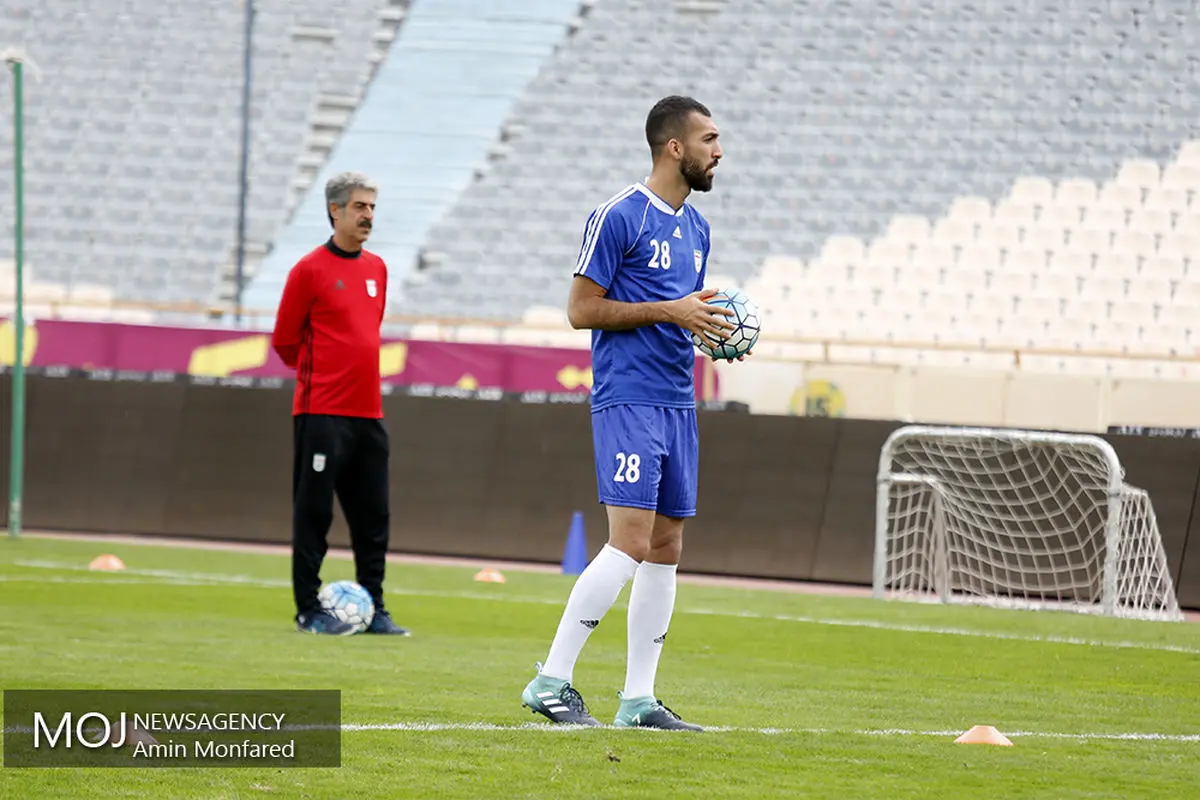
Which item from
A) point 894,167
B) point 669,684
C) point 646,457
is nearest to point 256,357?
point 894,167

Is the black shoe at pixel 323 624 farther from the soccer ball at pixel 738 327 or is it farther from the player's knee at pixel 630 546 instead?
the soccer ball at pixel 738 327

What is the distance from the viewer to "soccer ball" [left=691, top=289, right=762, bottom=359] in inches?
242

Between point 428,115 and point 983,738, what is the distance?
83.6 feet

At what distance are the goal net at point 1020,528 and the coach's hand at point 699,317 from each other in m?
7.50

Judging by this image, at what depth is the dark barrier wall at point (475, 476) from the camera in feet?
47.6

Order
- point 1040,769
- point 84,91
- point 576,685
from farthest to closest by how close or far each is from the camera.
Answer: point 84,91
point 576,685
point 1040,769

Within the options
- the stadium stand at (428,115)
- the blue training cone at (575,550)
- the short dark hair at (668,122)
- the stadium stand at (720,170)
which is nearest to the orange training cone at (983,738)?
the short dark hair at (668,122)

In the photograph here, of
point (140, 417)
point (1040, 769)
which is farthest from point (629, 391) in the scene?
point (140, 417)

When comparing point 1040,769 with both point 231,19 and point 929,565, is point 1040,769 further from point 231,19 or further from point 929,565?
point 231,19

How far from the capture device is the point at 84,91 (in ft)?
102

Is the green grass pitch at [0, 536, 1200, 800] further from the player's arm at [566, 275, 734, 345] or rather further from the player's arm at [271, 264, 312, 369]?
the player's arm at [271, 264, 312, 369]

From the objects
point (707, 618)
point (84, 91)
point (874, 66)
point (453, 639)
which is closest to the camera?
point (453, 639)

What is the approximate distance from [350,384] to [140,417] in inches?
295

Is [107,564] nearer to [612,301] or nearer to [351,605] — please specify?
[351,605]
